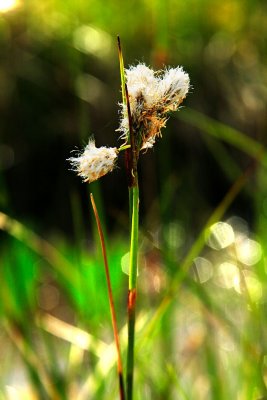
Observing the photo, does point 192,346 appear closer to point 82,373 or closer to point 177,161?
point 82,373

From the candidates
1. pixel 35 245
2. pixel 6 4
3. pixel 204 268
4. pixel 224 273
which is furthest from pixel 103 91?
pixel 6 4

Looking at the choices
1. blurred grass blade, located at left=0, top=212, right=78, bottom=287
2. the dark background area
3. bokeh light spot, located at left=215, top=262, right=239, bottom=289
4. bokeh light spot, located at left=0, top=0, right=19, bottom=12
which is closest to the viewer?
bokeh light spot, located at left=0, top=0, right=19, bottom=12

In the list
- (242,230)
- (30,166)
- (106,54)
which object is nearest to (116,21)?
(106,54)

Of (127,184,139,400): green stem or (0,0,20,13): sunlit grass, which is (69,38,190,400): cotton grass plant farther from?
(0,0,20,13): sunlit grass

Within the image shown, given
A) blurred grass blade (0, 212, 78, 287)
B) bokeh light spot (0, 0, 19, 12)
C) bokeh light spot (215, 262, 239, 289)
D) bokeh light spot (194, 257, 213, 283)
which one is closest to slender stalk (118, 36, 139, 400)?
bokeh light spot (0, 0, 19, 12)

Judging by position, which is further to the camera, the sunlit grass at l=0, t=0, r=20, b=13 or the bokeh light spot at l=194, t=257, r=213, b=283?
the bokeh light spot at l=194, t=257, r=213, b=283

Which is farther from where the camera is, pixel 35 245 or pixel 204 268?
pixel 204 268

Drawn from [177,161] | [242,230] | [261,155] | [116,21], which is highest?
[116,21]

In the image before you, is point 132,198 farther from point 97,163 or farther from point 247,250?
point 247,250
